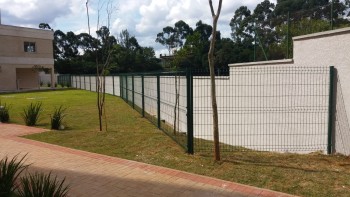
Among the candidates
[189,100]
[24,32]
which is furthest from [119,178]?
[24,32]

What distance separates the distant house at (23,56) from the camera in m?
40.4

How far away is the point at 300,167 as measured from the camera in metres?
6.32

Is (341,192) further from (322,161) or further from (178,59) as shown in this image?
(178,59)

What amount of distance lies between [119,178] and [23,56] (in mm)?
41645

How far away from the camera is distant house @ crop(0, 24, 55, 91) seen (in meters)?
40.4

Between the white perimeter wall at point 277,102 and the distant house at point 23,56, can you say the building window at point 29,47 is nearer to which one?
the distant house at point 23,56

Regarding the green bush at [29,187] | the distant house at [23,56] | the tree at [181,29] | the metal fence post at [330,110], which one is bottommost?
the green bush at [29,187]

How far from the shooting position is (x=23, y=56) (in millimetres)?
42625

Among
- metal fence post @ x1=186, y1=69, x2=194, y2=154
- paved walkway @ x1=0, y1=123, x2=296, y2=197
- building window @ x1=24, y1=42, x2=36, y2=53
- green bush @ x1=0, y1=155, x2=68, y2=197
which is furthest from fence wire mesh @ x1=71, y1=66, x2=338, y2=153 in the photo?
building window @ x1=24, y1=42, x2=36, y2=53

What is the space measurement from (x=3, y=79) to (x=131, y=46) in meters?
48.4

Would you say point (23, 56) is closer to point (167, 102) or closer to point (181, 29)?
point (167, 102)

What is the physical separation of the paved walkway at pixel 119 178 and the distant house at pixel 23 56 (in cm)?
3656

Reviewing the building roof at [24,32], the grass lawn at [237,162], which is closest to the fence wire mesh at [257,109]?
the grass lawn at [237,162]

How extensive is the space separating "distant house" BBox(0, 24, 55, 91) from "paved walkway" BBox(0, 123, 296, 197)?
3656cm
